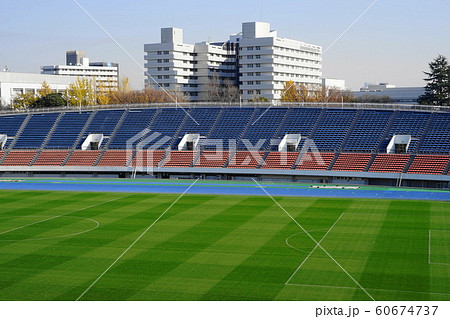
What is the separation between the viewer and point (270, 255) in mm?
21969

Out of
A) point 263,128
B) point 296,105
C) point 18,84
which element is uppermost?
point 18,84

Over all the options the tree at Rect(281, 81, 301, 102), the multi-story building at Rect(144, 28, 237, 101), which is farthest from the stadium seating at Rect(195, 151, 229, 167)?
the multi-story building at Rect(144, 28, 237, 101)

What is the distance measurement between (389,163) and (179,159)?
18035 mm

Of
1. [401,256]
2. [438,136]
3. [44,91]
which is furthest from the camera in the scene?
[44,91]

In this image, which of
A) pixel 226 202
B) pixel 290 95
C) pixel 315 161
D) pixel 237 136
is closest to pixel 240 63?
pixel 290 95

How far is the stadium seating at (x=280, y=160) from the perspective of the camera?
4671 centimetres

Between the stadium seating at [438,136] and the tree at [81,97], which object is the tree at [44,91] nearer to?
the tree at [81,97]

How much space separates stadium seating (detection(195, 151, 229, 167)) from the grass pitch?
13373mm

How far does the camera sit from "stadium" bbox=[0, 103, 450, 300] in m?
18.8

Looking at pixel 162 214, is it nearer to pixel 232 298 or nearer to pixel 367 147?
pixel 232 298

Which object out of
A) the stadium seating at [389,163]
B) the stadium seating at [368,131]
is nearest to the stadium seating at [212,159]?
the stadium seating at [368,131]

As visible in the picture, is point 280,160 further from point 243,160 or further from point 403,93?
point 403,93

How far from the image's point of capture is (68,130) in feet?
188

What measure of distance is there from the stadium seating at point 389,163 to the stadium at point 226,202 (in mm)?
152
